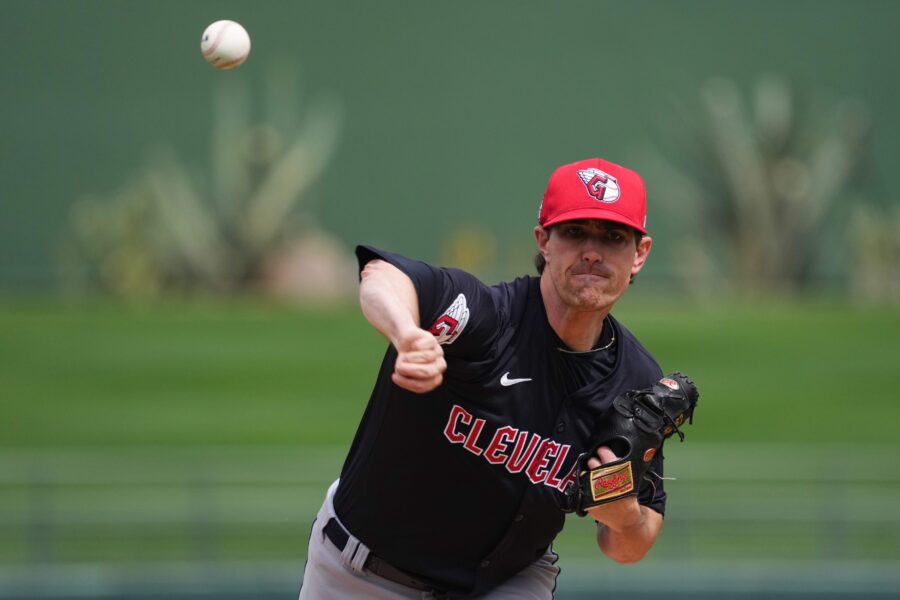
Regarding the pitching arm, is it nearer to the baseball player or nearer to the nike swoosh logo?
the baseball player

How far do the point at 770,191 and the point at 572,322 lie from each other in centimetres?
1160

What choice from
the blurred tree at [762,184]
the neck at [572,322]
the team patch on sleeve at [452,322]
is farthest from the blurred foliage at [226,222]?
the team patch on sleeve at [452,322]

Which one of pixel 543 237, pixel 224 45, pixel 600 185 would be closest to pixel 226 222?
pixel 224 45

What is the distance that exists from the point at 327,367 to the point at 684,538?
6896mm

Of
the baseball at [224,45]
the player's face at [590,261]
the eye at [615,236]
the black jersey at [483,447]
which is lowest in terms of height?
the black jersey at [483,447]

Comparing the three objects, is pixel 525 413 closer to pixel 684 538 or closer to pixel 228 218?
pixel 684 538

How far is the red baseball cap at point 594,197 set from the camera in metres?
3.70

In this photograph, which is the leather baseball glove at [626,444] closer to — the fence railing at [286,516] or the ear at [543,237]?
the ear at [543,237]

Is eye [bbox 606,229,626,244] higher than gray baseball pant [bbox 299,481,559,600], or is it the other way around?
eye [bbox 606,229,626,244]

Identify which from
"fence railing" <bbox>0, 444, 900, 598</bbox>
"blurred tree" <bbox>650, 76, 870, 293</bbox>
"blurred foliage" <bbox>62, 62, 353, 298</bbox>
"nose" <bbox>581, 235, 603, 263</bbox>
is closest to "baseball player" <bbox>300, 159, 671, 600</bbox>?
"nose" <bbox>581, 235, 603, 263</bbox>

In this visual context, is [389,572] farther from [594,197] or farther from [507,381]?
[594,197]

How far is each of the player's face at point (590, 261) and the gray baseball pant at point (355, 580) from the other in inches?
35.0

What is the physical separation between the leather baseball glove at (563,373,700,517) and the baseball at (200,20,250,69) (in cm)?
167

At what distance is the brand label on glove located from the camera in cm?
379
